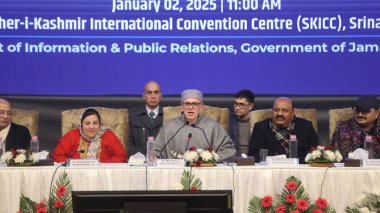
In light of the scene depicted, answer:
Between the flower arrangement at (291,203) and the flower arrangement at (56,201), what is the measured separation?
3.57ft

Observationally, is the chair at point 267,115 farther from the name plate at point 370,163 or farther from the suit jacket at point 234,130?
the name plate at point 370,163

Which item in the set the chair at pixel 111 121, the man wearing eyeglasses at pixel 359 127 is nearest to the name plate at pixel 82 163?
the chair at pixel 111 121

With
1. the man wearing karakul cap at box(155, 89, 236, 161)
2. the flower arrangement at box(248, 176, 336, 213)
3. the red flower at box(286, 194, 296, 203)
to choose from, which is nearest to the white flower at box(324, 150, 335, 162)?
the flower arrangement at box(248, 176, 336, 213)

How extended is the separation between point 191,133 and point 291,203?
55.8 inches

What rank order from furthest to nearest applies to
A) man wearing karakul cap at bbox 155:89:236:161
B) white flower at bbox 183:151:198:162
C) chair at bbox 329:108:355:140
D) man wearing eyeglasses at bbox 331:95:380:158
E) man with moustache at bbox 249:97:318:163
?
1. chair at bbox 329:108:355:140
2. man with moustache at bbox 249:97:318:163
3. man wearing eyeglasses at bbox 331:95:380:158
4. man wearing karakul cap at bbox 155:89:236:161
5. white flower at bbox 183:151:198:162

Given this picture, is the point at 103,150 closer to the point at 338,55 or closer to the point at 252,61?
the point at 252,61

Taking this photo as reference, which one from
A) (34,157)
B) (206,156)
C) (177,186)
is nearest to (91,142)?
(34,157)

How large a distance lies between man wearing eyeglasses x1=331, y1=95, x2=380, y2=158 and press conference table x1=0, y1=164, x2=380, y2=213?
1135 millimetres

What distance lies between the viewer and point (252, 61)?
705 centimetres

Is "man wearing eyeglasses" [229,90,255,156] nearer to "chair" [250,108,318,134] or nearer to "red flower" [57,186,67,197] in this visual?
"chair" [250,108,318,134]

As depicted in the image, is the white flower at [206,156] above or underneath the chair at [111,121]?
underneath

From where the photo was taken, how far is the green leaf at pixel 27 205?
4.43 metres

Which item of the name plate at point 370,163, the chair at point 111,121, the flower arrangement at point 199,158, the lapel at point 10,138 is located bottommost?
the name plate at point 370,163

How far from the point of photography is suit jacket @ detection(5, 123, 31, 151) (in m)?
6.15
